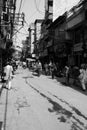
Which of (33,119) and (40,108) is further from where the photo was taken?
(40,108)

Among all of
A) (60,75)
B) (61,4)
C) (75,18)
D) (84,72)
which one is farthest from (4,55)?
(61,4)

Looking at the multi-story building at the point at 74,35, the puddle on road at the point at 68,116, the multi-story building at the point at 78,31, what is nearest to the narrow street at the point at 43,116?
the puddle on road at the point at 68,116

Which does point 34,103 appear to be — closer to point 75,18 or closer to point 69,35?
point 75,18

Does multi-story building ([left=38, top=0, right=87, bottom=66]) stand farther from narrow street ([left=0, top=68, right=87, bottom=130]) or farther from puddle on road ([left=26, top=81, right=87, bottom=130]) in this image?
A: puddle on road ([left=26, top=81, right=87, bottom=130])

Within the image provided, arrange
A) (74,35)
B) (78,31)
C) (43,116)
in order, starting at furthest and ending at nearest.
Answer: (74,35)
(78,31)
(43,116)

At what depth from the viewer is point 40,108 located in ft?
31.9

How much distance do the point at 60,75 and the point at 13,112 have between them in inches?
814

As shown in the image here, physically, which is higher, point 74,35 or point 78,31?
point 78,31

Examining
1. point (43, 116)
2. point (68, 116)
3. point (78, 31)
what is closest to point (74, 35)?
point (78, 31)

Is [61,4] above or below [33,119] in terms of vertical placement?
above

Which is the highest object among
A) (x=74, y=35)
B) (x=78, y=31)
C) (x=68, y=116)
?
(x=78, y=31)

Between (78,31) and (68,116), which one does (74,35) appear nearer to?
(78,31)

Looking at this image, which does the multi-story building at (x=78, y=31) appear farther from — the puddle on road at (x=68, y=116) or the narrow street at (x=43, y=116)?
the puddle on road at (x=68, y=116)

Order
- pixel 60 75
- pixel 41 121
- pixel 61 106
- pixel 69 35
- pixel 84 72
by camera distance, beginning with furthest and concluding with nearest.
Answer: pixel 69 35
pixel 60 75
pixel 84 72
pixel 61 106
pixel 41 121
